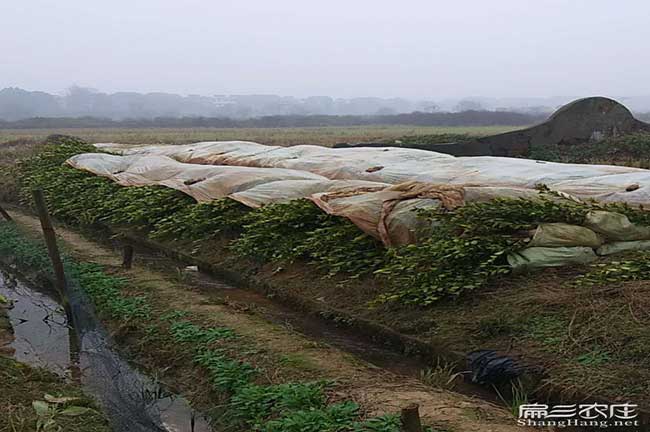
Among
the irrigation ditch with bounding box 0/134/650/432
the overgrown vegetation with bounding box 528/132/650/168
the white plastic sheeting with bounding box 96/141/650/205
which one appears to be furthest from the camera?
the overgrown vegetation with bounding box 528/132/650/168

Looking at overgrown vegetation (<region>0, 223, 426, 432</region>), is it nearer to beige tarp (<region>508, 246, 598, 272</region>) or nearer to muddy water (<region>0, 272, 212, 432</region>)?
muddy water (<region>0, 272, 212, 432</region>)

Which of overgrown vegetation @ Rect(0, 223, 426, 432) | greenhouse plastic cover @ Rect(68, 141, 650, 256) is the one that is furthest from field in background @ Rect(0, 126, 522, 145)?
overgrown vegetation @ Rect(0, 223, 426, 432)

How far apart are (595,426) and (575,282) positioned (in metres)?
1.87

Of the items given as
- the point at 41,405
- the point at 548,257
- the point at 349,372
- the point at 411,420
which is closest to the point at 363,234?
the point at 548,257

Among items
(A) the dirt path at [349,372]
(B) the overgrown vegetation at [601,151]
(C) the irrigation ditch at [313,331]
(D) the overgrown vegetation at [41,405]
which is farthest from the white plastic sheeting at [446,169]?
(B) the overgrown vegetation at [601,151]

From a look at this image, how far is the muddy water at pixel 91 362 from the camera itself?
186 inches

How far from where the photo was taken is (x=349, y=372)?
5152 millimetres

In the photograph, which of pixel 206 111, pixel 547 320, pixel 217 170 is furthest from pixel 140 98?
pixel 547 320

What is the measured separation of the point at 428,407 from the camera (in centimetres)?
439

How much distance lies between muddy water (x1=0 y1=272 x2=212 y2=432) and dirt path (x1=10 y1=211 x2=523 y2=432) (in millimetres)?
903

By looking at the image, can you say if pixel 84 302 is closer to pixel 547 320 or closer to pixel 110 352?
pixel 110 352

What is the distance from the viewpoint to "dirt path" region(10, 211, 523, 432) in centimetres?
419

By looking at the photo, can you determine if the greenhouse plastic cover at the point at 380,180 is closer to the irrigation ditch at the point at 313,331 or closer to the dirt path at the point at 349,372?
the irrigation ditch at the point at 313,331

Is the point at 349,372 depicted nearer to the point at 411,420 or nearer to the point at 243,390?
the point at 243,390
